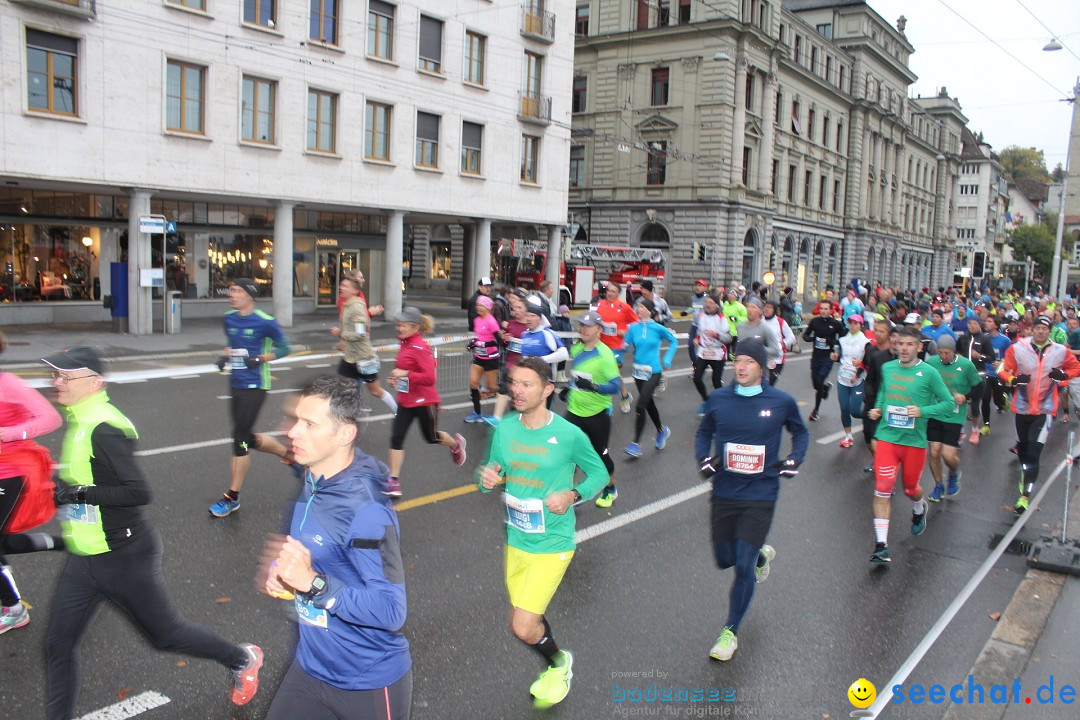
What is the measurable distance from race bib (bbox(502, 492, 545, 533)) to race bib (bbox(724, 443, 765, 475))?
4.69ft

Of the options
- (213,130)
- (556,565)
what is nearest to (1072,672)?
(556,565)

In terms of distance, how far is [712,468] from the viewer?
202 inches

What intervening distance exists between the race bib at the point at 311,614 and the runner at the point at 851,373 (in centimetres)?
926

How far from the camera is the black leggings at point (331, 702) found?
2.87 metres

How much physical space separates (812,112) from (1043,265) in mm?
56370

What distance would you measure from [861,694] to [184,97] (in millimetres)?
22035

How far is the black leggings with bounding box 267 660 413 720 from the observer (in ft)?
9.40

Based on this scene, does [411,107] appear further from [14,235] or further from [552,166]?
[14,235]

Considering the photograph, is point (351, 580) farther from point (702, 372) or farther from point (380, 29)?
point (380, 29)

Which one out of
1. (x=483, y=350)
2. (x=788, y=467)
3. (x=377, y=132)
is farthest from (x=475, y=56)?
(x=788, y=467)

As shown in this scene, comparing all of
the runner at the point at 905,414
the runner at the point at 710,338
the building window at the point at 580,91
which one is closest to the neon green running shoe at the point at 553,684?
the runner at the point at 905,414

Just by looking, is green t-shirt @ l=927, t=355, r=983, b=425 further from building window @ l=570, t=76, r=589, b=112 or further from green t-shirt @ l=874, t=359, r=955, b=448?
building window @ l=570, t=76, r=589, b=112

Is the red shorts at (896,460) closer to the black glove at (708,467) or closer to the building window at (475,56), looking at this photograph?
the black glove at (708,467)

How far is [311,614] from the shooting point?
290cm
